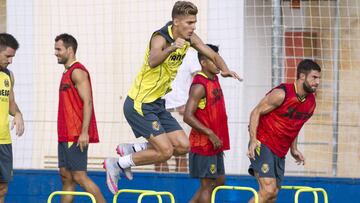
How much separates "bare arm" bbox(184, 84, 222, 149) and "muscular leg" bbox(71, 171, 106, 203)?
1.26 metres

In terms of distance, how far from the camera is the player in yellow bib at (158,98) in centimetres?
1204

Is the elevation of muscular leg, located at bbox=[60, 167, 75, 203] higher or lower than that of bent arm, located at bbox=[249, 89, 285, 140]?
lower

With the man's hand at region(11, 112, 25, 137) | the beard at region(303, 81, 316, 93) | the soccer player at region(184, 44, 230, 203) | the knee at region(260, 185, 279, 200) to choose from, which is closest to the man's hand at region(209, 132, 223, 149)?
the soccer player at region(184, 44, 230, 203)

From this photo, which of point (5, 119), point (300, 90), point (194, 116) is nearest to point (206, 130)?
point (194, 116)

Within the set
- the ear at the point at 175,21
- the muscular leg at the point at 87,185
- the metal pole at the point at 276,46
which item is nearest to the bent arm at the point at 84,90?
the muscular leg at the point at 87,185

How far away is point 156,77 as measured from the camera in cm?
1223

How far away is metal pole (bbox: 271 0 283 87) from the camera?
595 inches

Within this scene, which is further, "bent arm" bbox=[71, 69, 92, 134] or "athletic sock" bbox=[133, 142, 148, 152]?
"bent arm" bbox=[71, 69, 92, 134]

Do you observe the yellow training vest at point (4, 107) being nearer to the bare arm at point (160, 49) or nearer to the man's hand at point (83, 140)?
the man's hand at point (83, 140)

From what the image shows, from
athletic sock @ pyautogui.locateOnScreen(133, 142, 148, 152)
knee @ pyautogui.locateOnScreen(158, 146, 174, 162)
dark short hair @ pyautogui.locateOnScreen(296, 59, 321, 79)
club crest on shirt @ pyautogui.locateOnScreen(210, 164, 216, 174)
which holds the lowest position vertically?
club crest on shirt @ pyautogui.locateOnScreen(210, 164, 216, 174)

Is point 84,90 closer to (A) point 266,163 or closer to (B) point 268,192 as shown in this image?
(A) point 266,163

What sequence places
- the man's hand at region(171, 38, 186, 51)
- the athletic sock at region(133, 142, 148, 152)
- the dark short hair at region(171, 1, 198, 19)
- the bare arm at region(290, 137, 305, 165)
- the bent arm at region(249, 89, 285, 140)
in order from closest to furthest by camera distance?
the man's hand at region(171, 38, 186, 51)
the dark short hair at region(171, 1, 198, 19)
the athletic sock at region(133, 142, 148, 152)
the bent arm at region(249, 89, 285, 140)
the bare arm at region(290, 137, 305, 165)

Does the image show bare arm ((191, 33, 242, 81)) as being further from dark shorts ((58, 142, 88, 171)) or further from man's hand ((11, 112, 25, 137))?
man's hand ((11, 112, 25, 137))

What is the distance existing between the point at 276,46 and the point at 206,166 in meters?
2.59
